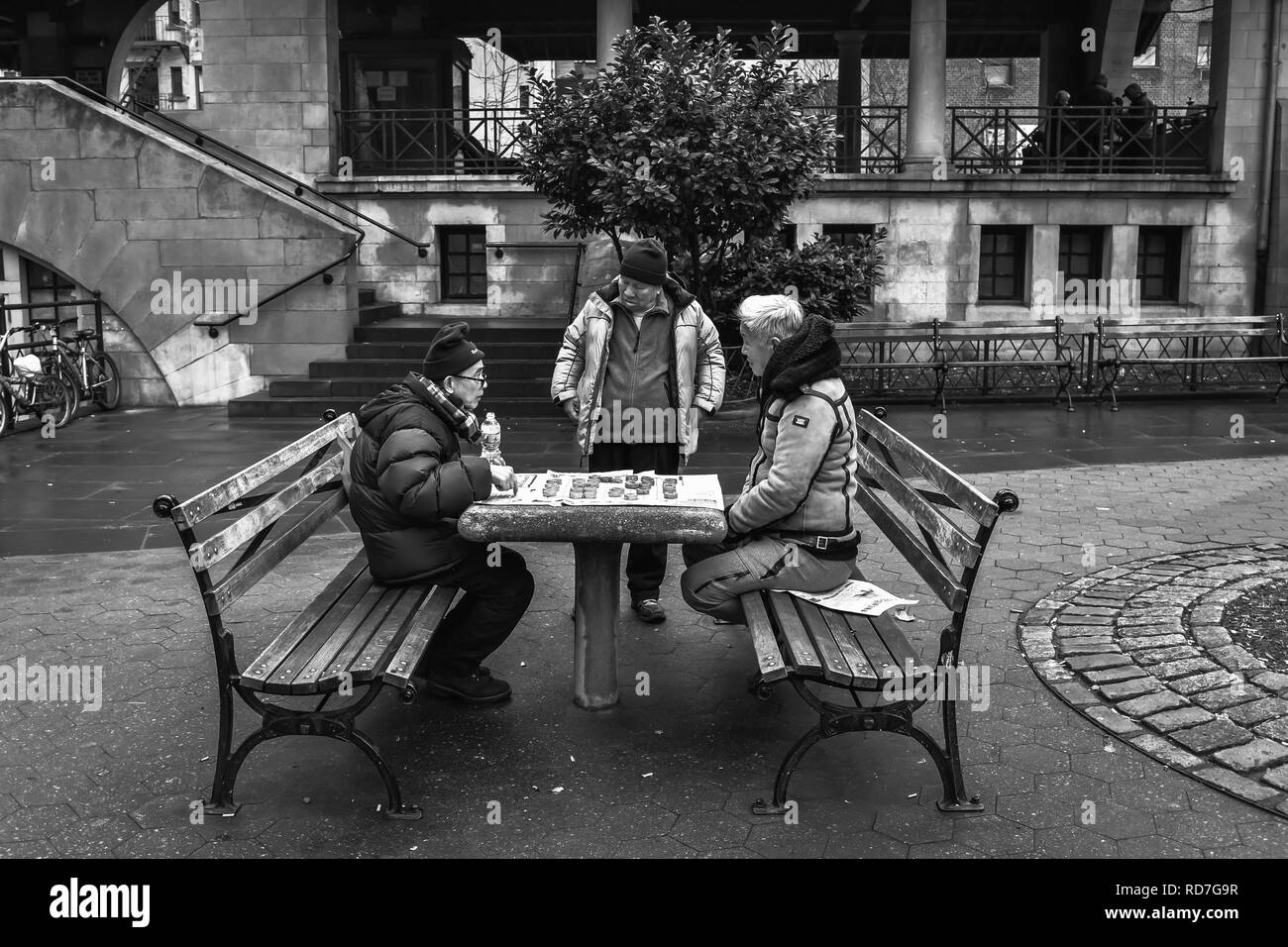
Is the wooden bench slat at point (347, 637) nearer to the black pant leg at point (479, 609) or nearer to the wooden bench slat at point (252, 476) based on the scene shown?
the black pant leg at point (479, 609)

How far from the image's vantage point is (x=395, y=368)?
14.6 m

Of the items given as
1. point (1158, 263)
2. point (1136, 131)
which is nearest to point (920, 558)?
point (1158, 263)

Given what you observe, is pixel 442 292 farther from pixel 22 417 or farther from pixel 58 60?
pixel 58 60

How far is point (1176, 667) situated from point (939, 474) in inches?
58.3

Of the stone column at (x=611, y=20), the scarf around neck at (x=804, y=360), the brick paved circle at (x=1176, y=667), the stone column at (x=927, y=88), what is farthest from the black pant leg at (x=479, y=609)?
the stone column at (x=927, y=88)

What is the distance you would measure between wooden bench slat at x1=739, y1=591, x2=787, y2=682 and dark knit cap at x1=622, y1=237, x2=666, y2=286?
1.88 meters

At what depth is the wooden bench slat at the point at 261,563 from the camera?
424cm

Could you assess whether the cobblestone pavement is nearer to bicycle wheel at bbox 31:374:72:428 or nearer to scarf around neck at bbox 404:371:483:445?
scarf around neck at bbox 404:371:483:445

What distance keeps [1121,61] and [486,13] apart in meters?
11.7

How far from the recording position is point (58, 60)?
23.2 metres

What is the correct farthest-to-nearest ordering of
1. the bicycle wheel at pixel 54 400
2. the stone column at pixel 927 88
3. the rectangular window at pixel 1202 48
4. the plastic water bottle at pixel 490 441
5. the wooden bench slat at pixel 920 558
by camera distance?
1. the rectangular window at pixel 1202 48
2. the stone column at pixel 927 88
3. the bicycle wheel at pixel 54 400
4. the plastic water bottle at pixel 490 441
5. the wooden bench slat at pixel 920 558

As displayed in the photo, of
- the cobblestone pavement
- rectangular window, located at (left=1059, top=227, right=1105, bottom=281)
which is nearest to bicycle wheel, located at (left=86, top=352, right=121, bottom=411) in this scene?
the cobblestone pavement

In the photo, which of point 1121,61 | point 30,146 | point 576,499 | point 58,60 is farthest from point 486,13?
point 576,499

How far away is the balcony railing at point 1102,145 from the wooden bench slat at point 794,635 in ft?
51.6
